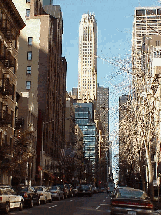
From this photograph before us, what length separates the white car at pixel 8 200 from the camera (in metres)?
22.2

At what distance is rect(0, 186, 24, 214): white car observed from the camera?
22158 mm

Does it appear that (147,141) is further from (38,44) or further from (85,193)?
(38,44)

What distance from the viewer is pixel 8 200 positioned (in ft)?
75.6

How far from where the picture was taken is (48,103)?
79875 millimetres

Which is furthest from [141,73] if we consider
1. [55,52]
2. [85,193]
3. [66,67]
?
[66,67]

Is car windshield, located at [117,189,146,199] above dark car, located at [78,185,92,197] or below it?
above

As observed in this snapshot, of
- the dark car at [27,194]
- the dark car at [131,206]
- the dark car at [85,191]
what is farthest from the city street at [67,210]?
the dark car at [85,191]

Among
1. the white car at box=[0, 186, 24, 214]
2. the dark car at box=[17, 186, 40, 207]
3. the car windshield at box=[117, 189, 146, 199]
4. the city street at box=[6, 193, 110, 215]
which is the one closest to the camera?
the car windshield at box=[117, 189, 146, 199]

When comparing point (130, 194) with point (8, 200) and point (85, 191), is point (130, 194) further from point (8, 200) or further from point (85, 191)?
point (85, 191)

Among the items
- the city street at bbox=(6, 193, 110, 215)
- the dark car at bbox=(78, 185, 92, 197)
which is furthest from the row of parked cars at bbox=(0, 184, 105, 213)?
the dark car at bbox=(78, 185, 92, 197)

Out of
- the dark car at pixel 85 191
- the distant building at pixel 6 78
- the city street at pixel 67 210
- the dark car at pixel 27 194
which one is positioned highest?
A: the distant building at pixel 6 78

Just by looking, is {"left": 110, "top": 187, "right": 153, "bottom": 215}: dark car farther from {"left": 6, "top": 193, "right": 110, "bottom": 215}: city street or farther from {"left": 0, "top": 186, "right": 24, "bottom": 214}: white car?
{"left": 0, "top": 186, "right": 24, "bottom": 214}: white car

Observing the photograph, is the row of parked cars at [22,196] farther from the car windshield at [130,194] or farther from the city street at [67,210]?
the car windshield at [130,194]

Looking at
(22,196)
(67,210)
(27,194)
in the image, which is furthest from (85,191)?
(67,210)
